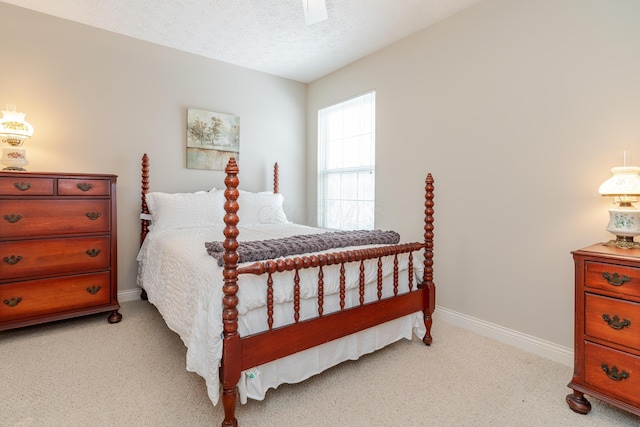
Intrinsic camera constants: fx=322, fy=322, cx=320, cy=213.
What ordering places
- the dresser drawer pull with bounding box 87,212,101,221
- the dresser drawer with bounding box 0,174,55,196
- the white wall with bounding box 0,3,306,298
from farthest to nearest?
the white wall with bounding box 0,3,306,298
the dresser drawer pull with bounding box 87,212,101,221
the dresser drawer with bounding box 0,174,55,196

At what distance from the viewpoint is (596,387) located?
5.07 ft

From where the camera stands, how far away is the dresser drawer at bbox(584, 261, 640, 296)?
144 centimetres

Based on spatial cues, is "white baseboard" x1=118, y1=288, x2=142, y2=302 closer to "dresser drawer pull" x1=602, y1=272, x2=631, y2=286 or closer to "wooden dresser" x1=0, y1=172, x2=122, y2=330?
"wooden dresser" x1=0, y1=172, x2=122, y2=330

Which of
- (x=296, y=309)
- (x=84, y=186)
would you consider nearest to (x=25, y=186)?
(x=84, y=186)

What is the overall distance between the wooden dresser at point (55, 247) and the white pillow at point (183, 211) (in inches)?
14.4

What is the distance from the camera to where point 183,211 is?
9.57ft

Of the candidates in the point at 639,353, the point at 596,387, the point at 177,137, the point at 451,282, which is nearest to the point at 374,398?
the point at 596,387

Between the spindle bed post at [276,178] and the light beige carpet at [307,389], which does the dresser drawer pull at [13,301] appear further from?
the spindle bed post at [276,178]

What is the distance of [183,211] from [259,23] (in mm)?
1777

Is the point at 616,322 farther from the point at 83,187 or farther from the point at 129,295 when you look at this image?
the point at 129,295

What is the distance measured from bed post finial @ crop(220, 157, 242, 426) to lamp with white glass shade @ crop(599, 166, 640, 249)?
188 centimetres

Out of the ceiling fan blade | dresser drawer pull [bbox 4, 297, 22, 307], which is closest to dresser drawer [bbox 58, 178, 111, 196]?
dresser drawer pull [bbox 4, 297, 22, 307]

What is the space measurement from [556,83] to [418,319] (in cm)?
180

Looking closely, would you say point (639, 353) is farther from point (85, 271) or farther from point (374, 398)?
point (85, 271)
